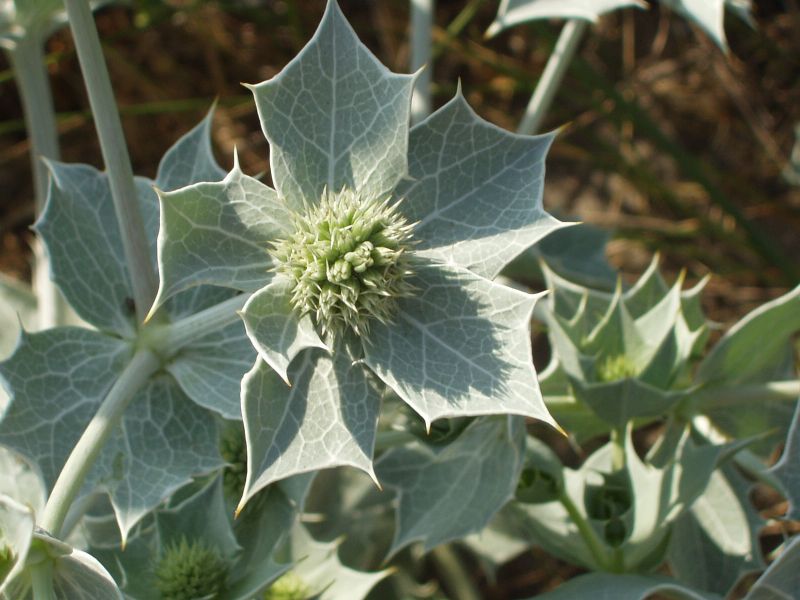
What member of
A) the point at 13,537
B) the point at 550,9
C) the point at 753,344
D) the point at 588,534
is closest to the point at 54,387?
the point at 13,537

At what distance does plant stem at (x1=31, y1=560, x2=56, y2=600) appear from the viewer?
3.37 ft

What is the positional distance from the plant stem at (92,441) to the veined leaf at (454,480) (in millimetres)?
476

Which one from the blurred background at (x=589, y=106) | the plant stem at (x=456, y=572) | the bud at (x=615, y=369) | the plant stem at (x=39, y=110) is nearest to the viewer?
the bud at (x=615, y=369)

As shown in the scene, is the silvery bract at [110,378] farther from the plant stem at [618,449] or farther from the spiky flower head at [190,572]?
the plant stem at [618,449]

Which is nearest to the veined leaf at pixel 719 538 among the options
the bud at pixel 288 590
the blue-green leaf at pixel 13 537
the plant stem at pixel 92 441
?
the bud at pixel 288 590

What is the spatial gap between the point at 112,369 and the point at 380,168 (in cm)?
53

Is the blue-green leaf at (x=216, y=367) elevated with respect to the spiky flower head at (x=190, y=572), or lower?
elevated

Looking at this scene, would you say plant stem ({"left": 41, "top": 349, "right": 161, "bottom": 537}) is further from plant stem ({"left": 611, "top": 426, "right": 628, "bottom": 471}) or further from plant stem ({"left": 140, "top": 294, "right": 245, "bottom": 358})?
plant stem ({"left": 611, "top": 426, "right": 628, "bottom": 471})

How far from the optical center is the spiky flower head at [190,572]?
1.24 meters

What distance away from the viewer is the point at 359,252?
3.56ft

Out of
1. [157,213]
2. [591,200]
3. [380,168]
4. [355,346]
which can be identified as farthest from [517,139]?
[591,200]

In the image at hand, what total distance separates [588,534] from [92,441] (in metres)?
0.82

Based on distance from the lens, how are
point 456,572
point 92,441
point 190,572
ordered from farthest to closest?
point 456,572 < point 190,572 < point 92,441

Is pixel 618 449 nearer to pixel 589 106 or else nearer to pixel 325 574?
pixel 325 574
